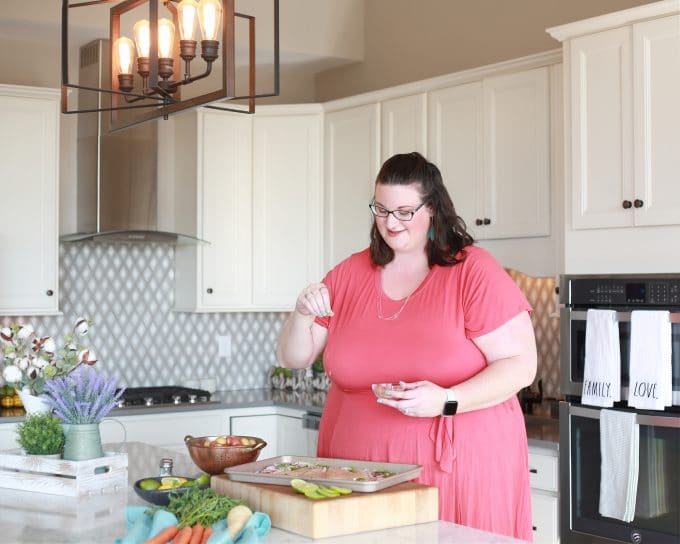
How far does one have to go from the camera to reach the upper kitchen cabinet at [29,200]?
14.8 ft

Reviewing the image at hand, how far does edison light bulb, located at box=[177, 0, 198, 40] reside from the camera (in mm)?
2436

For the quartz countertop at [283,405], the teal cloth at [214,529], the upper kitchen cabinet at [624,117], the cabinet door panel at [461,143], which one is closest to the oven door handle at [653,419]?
the quartz countertop at [283,405]

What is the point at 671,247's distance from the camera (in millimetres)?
3480

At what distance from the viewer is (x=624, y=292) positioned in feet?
11.3

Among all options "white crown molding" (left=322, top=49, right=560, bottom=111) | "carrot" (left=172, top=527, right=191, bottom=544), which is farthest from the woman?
"white crown molding" (left=322, top=49, right=560, bottom=111)

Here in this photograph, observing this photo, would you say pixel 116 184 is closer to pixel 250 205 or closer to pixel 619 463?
pixel 250 205

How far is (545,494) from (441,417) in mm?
1413

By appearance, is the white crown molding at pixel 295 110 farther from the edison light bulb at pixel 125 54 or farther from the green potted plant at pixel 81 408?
the green potted plant at pixel 81 408

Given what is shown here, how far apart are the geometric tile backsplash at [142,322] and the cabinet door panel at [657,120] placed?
261cm

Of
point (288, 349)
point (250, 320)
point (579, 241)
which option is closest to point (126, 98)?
point (288, 349)

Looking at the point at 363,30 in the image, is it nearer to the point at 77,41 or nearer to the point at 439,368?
the point at 77,41

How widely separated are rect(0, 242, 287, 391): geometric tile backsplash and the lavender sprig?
2.45 meters

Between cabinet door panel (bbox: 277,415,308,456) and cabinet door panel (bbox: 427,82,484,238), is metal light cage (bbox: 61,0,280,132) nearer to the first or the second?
cabinet door panel (bbox: 427,82,484,238)

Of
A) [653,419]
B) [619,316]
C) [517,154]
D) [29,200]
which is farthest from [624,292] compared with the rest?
[29,200]
